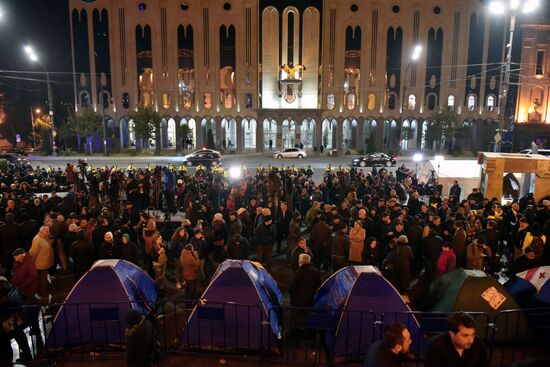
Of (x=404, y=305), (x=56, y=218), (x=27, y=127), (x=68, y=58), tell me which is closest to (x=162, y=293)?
(x=56, y=218)

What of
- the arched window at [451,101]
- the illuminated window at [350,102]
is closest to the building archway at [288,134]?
the illuminated window at [350,102]

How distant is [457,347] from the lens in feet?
14.1

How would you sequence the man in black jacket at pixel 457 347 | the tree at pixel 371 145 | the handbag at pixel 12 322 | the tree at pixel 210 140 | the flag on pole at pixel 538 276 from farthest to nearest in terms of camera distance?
the tree at pixel 210 140 → the tree at pixel 371 145 → the flag on pole at pixel 538 276 → the handbag at pixel 12 322 → the man in black jacket at pixel 457 347

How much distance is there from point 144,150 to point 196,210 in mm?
40492

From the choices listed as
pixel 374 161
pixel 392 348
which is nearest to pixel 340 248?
pixel 392 348

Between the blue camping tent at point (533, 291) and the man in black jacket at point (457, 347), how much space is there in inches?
145

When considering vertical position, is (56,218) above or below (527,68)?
below

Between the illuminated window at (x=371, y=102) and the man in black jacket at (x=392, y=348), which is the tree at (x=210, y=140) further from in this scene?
the man in black jacket at (x=392, y=348)

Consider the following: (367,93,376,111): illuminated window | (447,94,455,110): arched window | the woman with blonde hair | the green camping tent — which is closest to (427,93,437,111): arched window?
(447,94,455,110): arched window

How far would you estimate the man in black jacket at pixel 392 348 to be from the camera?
13.2 feet

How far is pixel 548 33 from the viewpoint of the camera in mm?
39750

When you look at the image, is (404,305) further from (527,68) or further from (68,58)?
(68,58)

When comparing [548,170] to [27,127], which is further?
[27,127]

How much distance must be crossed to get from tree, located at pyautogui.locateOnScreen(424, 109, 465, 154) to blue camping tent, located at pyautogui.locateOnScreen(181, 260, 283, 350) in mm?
44242
